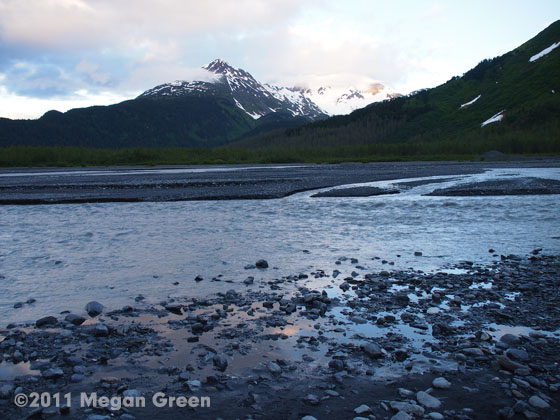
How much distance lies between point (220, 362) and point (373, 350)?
2072 mm

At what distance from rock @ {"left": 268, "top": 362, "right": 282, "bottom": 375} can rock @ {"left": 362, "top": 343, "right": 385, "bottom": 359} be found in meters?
1.26

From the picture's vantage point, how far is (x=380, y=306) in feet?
25.6

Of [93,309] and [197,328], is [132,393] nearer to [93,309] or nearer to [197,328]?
[197,328]

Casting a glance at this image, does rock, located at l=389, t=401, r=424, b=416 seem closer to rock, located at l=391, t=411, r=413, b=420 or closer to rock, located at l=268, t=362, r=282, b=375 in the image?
rock, located at l=391, t=411, r=413, b=420

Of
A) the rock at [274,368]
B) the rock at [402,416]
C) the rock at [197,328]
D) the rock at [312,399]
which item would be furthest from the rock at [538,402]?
the rock at [197,328]

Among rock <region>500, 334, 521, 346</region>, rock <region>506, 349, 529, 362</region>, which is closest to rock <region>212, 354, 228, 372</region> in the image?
rock <region>506, 349, 529, 362</region>

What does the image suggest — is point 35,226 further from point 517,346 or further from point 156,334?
point 517,346

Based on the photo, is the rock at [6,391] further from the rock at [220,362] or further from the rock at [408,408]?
the rock at [408,408]

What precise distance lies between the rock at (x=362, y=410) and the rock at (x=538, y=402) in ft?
5.75

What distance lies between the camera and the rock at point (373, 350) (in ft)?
19.2

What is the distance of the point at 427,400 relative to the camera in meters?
4.77

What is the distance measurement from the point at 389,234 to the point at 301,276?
624cm

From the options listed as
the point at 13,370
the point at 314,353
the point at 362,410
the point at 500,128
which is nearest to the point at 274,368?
the point at 314,353

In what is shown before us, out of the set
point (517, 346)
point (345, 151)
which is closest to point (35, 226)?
point (517, 346)
